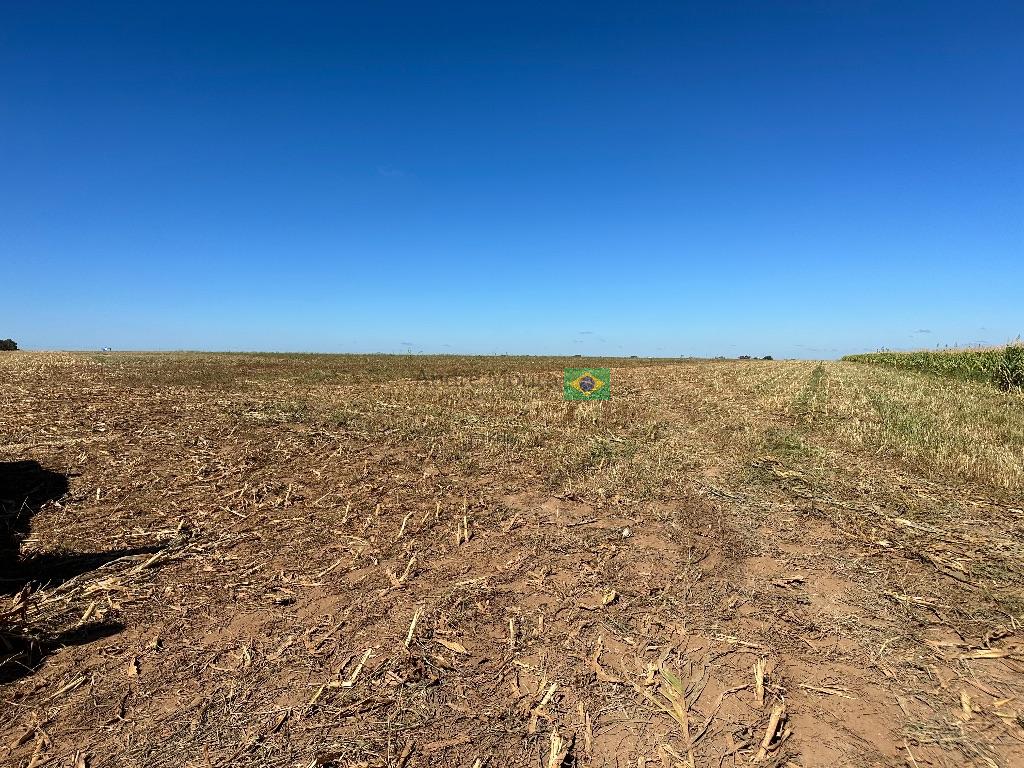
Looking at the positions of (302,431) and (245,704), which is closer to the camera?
(245,704)

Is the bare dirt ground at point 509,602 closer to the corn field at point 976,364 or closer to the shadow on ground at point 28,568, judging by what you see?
the shadow on ground at point 28,568

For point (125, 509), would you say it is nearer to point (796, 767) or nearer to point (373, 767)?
point (373, 767)

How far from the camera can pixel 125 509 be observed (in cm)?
668

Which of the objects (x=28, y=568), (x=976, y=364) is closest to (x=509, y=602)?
(x=28, y=568)

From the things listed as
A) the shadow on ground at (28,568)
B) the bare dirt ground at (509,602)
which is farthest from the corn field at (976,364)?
the shadow on ground at (28,568)

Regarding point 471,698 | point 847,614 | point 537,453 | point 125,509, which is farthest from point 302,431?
point 847,614

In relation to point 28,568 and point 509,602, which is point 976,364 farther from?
point 28,568

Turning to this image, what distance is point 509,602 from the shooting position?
15.5 ft

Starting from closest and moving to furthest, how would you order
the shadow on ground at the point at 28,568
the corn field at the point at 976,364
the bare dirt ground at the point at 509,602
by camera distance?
the bare dirt ground at the point at 509,602 → the shadow on ground at the point at 28,568 → the corn field at the point at 976,364

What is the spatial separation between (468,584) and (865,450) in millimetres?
8343

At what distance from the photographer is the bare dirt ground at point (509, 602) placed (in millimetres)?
3271

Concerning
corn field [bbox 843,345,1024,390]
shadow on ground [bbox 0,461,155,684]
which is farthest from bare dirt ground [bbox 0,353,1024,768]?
corn field [bbox 843,345,1024,390]

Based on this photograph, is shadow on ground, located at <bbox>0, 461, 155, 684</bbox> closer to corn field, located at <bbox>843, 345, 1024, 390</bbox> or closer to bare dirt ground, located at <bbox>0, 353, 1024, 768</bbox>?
bare dirt ground, located at <bbox>0, 353, 1024, 768</bbox>

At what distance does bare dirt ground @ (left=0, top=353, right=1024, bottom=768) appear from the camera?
327cm
